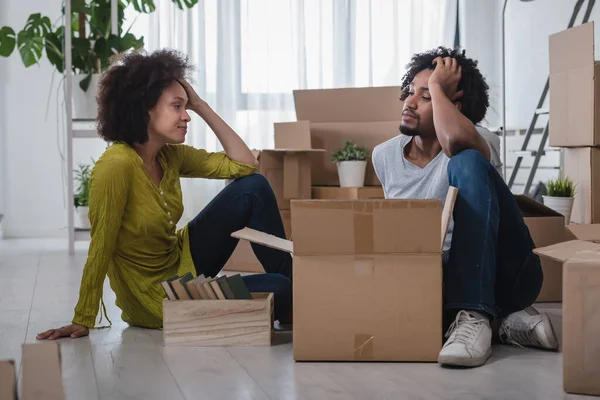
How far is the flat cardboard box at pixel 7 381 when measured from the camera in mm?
1054

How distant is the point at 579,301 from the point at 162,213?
1048 mm

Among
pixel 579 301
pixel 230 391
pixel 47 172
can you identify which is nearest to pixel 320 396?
pixel 230 391

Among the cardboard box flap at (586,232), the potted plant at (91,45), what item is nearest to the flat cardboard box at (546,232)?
the cardboard box flap at (586,232)

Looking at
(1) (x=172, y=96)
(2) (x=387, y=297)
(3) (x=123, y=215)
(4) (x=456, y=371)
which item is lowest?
(4) (x=456, y=371)

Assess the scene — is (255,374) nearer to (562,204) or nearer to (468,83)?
(468,83)

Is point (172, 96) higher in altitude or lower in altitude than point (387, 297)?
higher

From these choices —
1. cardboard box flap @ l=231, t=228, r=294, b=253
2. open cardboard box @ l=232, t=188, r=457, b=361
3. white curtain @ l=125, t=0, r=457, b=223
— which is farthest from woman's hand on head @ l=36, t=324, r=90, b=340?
white curtain @ l=125, t=0, r=457, b=223

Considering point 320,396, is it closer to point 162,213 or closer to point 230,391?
point 230,391

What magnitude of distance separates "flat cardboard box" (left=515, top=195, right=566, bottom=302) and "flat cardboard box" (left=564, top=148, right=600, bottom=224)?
0.40m

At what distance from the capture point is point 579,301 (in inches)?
60.6

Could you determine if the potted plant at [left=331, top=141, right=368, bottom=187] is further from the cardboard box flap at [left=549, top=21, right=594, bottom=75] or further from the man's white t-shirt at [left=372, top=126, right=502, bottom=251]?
the man's white t-shirt at [left=372, top=126, right=502, bottom=251]

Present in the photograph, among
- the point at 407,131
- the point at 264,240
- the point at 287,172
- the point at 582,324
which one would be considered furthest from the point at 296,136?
the point at 582,324

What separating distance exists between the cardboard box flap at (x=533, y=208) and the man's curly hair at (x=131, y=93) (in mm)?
1130

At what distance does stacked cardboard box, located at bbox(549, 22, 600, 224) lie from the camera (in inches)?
110
